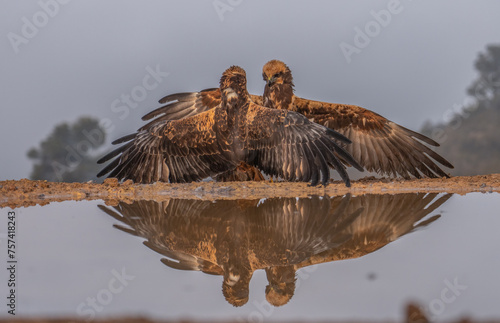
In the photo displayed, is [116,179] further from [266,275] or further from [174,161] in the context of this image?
[266,275]

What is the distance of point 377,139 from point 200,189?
3.27 metres

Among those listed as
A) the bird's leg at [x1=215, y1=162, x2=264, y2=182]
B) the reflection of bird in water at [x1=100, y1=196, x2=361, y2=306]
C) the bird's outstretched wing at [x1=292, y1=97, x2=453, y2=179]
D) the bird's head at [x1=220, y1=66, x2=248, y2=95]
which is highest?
the bird's head at [x1=220, y1=66, x2=248, y2=95]

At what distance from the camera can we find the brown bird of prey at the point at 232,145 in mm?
8984

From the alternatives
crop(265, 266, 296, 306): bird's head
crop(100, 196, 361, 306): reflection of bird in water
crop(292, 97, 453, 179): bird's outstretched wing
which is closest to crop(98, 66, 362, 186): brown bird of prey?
crop(100, 196, 361, 306): reflection of bird in water

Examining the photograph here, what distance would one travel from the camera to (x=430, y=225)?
6.82 m

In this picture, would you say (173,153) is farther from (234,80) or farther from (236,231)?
(236,231)

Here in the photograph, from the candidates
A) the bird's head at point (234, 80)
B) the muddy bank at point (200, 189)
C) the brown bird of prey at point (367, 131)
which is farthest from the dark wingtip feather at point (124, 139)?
the brown bird of prey at point (367, 131)

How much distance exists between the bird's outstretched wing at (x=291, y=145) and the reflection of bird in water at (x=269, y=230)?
51cm

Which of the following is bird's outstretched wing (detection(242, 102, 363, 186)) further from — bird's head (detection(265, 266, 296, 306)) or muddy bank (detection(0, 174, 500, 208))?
bird's head (detection(265, 266, 296, 306))

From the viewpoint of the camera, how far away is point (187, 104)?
38.6 feet

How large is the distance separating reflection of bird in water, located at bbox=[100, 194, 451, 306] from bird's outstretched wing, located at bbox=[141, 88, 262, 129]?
3.29m

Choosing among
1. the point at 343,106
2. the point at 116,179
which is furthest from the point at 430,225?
the point at 116,179

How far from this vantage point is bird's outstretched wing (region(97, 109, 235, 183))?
9883 millimetres

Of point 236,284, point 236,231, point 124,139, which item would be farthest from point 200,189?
point 236,284
